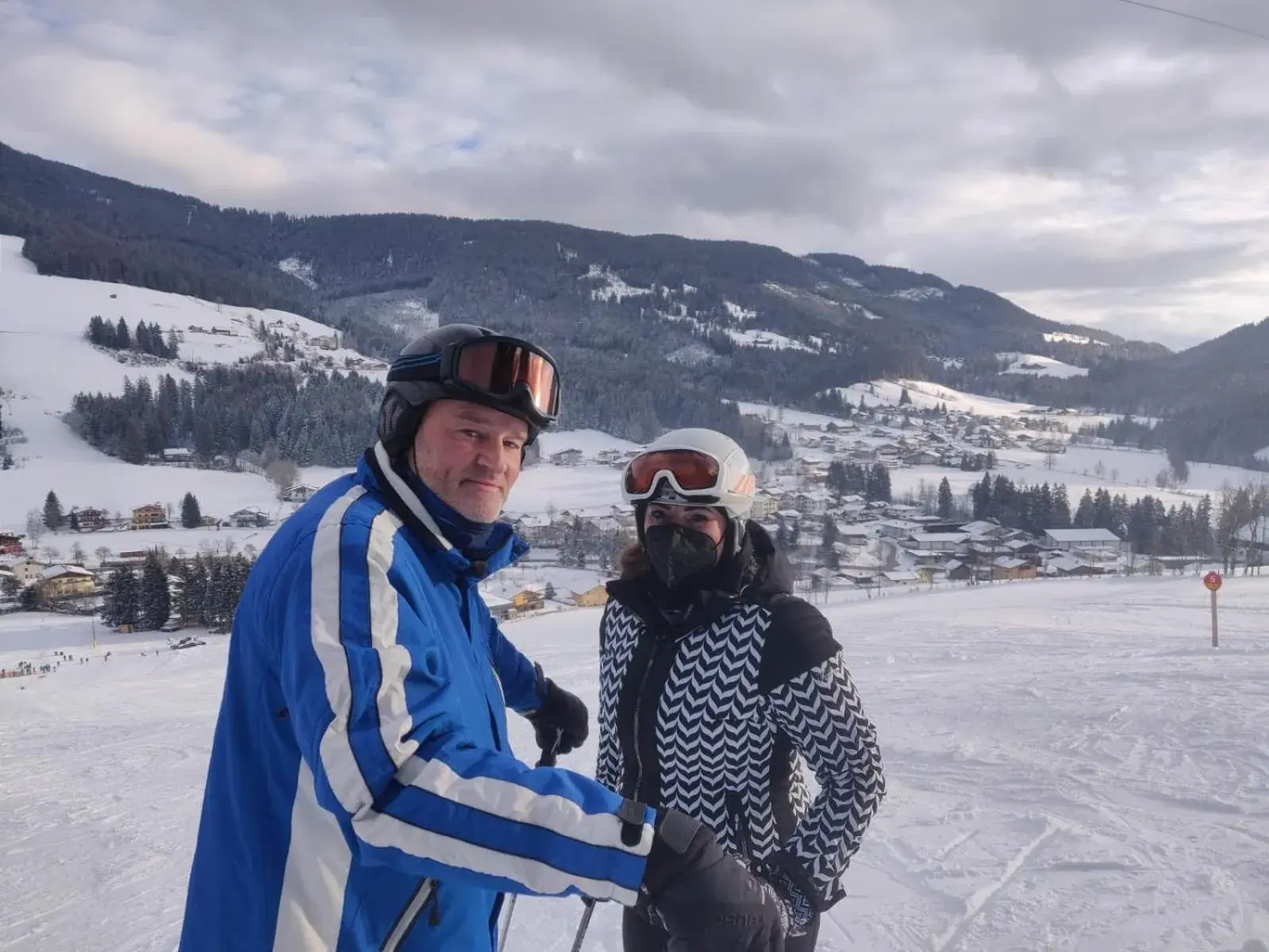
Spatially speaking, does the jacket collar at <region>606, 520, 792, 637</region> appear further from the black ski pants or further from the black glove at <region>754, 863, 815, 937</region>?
the black ski pants

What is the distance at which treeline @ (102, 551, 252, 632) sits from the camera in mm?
26922

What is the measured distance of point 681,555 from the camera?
2.05 metres

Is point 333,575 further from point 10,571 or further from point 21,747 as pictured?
point 10,571

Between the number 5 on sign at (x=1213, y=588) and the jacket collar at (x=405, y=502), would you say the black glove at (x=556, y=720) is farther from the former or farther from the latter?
the number 5 on sign at (x=1213, y=588)

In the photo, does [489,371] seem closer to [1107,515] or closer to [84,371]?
[1107,515]

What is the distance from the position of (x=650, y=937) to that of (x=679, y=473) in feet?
4.27

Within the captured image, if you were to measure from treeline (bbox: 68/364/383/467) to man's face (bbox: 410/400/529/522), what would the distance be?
67.8 meters

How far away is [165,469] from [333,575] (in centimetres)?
7518

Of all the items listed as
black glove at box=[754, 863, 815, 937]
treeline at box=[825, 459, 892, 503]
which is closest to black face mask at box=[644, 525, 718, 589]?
black glove at box=[754, 863, 815, 937]

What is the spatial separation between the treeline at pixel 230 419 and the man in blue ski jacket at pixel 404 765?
67824 mm

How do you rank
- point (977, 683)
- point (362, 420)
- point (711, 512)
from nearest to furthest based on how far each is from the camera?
point (711, 512)
point (977, 683)
point (362, 420)

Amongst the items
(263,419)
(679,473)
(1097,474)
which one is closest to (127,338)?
(263,419)

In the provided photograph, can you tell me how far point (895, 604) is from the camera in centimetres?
1580

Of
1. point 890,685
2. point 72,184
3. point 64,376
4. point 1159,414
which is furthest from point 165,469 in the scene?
point 72,184
